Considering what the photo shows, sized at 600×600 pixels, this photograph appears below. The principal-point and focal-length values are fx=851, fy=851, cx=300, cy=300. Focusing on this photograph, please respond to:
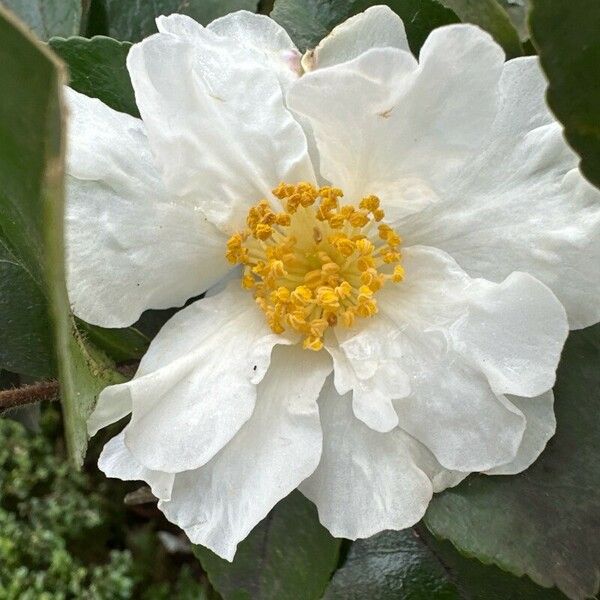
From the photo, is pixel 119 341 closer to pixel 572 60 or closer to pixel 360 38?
pixel 360 38

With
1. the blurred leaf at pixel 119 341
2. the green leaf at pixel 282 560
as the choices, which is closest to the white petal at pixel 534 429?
the green leaf at pixel 282 560

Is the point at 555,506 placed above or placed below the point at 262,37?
below

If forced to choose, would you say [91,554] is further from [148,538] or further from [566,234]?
[566,234]

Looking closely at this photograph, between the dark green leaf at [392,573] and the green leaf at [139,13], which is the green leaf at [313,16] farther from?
the dark green leaf at [392,573]

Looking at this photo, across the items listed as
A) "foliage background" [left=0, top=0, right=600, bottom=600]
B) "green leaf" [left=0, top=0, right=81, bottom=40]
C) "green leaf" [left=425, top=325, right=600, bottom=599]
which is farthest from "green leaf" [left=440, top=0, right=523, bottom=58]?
"green leaf" [left=0, top=0, right=81, bottom=40]

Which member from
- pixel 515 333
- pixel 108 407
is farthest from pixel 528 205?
pixel 108 407

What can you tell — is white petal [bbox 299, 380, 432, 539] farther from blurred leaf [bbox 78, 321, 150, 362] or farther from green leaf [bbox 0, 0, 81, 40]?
green leaf [bbox 0, 0, 81, 40]

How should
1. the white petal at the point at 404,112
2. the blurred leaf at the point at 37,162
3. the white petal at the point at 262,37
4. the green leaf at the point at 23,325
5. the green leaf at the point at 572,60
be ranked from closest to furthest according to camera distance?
the blurred leaf at the point at 37,162 < the green leaf at the point at 572,60 < the white petal at the point at 404,112 < the white petal at the point at 262,37 < the green leaf at the point at 23,325
